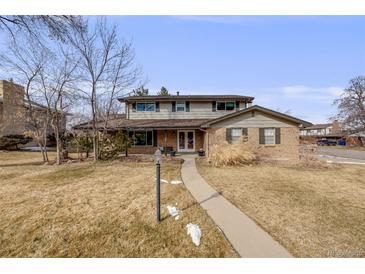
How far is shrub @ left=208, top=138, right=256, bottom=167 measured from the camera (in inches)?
486

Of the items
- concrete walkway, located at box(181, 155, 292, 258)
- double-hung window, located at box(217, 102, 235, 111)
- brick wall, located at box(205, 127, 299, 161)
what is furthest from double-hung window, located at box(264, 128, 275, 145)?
concrete walkway, located at box(181, 155, 292, 258)

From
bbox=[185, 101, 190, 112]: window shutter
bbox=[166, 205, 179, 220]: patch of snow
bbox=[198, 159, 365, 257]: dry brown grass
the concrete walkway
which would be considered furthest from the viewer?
bbox=[185, 101, 190, 112]: window shutter

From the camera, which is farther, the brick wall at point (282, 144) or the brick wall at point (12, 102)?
the brick wall at point (12, 102)

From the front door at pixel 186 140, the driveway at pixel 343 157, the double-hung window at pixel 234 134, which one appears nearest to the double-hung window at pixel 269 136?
the double-hung window at pixel 234 134

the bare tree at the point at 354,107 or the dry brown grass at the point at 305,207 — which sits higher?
the bare tree at the point at 354,107

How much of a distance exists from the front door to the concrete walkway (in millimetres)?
12342

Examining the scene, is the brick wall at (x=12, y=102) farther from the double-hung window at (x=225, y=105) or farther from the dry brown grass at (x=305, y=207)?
the double-hung window at (x=225, y=105)

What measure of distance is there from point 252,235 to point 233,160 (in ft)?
27.7

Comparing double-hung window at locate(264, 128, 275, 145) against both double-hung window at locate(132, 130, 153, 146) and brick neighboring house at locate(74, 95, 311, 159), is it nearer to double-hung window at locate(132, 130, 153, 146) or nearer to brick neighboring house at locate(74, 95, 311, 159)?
brick neighboring house at locate(74, 95, 311, 159)

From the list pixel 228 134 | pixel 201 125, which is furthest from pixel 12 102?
pixel 228 134

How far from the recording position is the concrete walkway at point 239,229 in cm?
366

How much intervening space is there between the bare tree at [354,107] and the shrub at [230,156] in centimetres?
3719

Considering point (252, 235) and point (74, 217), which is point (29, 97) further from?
point (252, 235)
